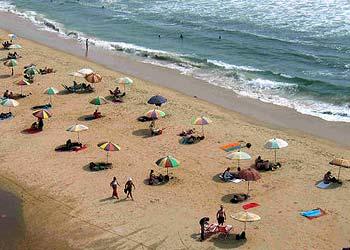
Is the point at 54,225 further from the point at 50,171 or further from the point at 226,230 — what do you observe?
the point at 226,230

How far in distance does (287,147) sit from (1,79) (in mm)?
22174

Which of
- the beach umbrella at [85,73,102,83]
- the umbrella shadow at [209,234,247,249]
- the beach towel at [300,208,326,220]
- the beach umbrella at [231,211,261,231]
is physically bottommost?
the umbrella shadow at [209,234,247,249]

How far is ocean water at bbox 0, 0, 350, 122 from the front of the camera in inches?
1631

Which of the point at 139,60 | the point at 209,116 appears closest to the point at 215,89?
the point at 209,116

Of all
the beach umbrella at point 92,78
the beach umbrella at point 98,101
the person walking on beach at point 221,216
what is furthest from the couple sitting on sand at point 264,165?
the beach umbrella at point 92,78

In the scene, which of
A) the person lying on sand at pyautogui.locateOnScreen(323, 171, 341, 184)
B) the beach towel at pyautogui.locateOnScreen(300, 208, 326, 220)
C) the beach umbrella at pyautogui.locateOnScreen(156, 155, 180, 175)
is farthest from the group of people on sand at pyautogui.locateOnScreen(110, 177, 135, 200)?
the person lying on sand at pyautogui.locateOnScreen(323, 171, 341, 184)

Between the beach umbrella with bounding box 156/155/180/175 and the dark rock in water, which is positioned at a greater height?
the dark rock in water

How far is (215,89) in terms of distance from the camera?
41.1 m

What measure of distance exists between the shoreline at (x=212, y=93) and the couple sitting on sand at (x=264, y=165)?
6167 mm

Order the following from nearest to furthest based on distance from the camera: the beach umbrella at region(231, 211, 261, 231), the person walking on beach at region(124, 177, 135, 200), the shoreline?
the beach umbrella at region(231, 211, 261, 231) < the person walking on beach at region(124, 177, 135, 200) < the shoreline

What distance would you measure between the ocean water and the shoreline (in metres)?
1.13

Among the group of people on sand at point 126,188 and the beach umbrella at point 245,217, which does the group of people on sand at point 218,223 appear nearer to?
the beach umbrella at point 245,217

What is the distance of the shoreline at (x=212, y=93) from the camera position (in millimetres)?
33844

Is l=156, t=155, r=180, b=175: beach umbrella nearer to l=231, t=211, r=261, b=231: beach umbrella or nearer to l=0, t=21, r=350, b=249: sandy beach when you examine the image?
l=0, t=21, r=350, b=249: sandy beach
